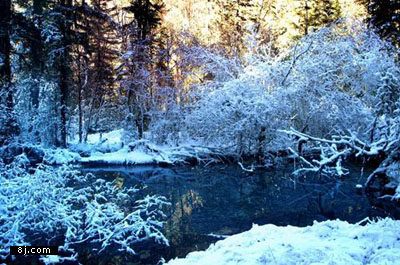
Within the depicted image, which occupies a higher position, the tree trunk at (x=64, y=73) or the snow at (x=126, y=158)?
the tree trunk at (x=64, y=73)

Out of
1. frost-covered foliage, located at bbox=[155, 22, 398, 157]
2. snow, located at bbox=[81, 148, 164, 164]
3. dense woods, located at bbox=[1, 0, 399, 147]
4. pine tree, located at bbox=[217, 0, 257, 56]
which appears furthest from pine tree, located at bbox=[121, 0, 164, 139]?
pine tree, located at bbox=[217, 0, 257, 56]

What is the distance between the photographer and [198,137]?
1916 centimetres

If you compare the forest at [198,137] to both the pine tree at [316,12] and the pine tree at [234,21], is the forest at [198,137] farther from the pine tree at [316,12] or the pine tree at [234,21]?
the pine tree at [316,12]

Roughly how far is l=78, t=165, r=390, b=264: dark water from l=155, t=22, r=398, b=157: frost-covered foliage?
194cm

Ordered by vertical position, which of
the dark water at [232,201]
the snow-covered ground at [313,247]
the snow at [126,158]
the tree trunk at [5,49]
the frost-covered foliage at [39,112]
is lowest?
the dark water at [232,201]

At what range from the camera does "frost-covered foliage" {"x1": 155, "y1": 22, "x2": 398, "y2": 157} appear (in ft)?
55.7

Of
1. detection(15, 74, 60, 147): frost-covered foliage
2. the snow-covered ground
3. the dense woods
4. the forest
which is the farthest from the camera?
detection(15, 74, 60, 147): frost-covered foliage

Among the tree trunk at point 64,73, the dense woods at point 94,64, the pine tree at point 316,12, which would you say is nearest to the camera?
the dense woods at point 94,64

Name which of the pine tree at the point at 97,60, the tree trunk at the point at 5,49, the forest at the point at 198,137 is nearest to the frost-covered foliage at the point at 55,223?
the forest at the point at 198,137

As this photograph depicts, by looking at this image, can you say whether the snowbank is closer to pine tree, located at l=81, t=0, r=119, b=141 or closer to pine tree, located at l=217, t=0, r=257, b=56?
pine tree, located at l=81, t=0, r=119, b=141

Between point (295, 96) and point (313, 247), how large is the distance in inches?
507

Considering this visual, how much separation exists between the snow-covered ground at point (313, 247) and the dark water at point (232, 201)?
141 cm

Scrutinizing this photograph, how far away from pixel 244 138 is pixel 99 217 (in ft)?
33.0

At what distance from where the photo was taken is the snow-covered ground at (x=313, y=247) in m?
5.04
